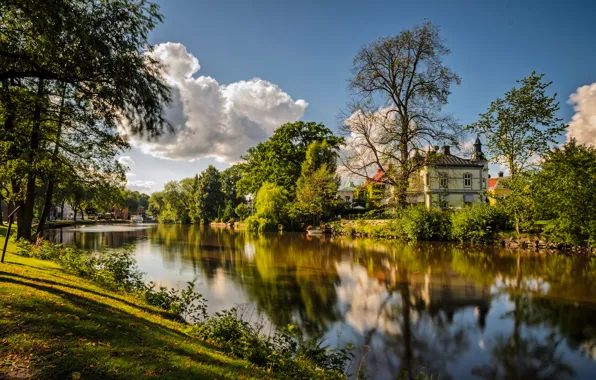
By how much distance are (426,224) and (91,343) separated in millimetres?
24818

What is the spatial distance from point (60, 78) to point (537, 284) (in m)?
14.5

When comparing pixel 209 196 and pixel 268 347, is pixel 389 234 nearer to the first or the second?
pixel 268 347

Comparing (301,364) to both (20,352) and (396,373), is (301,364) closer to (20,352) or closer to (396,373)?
(396,373)

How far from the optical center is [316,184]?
40.1m

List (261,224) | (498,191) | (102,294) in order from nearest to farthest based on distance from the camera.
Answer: (102,294) < (261,224) < (498,191)

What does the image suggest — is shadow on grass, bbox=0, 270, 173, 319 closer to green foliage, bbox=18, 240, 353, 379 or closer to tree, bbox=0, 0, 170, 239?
green foliage, bbox=18, 240, 353, 379

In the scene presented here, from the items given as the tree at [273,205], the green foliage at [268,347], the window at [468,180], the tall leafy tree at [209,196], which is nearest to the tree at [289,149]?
the tree at [273,205]

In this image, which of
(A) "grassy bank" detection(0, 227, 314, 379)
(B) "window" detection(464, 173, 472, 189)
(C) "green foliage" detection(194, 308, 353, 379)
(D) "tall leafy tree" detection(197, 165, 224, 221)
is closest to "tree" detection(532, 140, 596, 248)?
(C) "green foliage" detection(194, 308, 353, 379)

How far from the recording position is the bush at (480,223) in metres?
23.3

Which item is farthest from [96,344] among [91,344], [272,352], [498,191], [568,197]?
[498,191]

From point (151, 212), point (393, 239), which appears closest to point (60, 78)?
point (393, 239)

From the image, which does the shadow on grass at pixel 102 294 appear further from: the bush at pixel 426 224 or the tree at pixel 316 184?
the tree at pixel 316 184

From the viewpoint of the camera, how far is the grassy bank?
3760mm

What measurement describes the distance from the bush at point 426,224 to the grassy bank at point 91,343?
22774 mm
